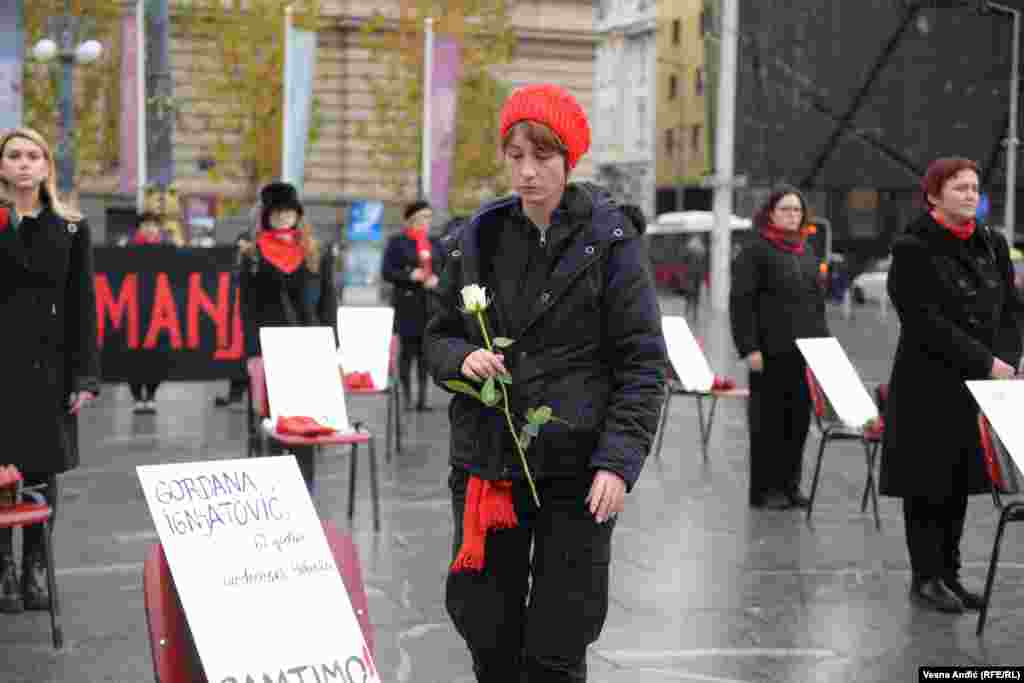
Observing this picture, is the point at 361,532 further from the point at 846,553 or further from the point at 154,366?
the point at 154,366

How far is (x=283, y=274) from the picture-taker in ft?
33.8

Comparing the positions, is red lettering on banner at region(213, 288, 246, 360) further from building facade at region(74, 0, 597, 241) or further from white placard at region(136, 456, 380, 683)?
building facade at region(74, 0, 597, 241)

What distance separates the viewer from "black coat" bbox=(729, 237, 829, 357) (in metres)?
9.83

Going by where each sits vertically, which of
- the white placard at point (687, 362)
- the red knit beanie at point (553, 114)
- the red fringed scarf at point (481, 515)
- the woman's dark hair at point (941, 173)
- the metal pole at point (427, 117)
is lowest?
the white placard at point (687, 362)

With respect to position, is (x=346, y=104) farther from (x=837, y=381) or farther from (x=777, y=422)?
(x=837, y=381)

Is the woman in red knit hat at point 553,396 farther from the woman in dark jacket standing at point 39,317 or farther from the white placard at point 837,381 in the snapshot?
the white placard at point 837,381

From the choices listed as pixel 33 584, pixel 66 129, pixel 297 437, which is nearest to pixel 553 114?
pixel 33 584

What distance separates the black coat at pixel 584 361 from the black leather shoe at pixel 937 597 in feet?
11.5

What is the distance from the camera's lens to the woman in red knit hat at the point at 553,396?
4082 millimetres

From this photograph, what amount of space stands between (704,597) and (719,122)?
29436mm

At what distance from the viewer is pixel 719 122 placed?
3606 centimetres

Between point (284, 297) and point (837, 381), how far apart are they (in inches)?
134

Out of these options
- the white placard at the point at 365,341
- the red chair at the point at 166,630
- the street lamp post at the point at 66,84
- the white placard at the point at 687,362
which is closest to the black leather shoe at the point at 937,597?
the red chair at the point at 166,630

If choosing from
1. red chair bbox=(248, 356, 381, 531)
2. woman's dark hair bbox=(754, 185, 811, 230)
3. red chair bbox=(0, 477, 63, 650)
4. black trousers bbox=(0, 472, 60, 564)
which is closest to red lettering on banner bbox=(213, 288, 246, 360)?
red chair bbox=(248, 356, 381, 531)
